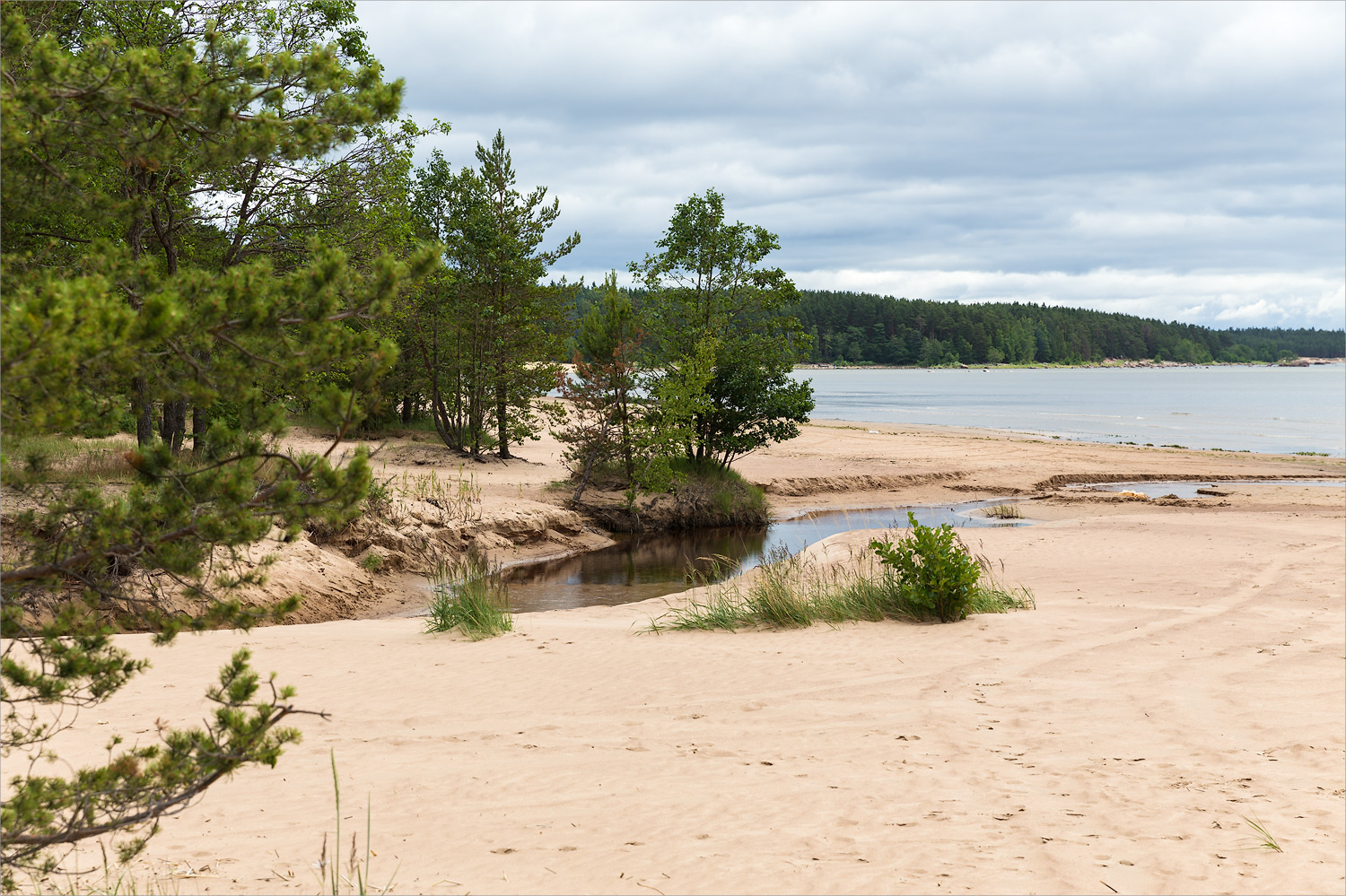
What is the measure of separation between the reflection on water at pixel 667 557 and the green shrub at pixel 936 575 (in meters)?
3.87

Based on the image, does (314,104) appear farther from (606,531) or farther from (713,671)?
(606,531)

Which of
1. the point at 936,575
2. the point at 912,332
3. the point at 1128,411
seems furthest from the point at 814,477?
the point at 912,332

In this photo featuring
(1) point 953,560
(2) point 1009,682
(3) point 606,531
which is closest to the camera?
(2) point 1009,682

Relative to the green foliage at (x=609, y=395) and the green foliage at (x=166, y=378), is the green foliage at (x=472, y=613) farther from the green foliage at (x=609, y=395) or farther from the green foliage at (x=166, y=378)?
the green foliage at (x=609, y=395)

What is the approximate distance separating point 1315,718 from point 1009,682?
224cm

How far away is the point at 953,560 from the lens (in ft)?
35.4

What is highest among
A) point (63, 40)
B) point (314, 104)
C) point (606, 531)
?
point (63, 40)

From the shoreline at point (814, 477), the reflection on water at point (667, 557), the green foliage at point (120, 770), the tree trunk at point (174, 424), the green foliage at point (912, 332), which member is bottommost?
the reflection on water at point (667, 557)

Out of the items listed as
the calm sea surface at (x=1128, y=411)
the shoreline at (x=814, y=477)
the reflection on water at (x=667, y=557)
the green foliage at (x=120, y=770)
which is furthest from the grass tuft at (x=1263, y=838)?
the calm sea surface at (x=1128, y=411)

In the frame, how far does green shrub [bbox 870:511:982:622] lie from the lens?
35.1 ft

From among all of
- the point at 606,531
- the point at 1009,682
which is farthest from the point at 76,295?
the point at 606,531

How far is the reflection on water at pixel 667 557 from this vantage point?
1559cm

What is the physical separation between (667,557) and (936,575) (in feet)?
30.0

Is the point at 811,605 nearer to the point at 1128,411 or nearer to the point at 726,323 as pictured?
the point at 726,323
